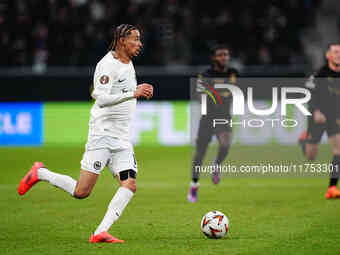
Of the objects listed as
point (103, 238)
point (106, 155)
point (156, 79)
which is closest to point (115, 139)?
point (106, 155)

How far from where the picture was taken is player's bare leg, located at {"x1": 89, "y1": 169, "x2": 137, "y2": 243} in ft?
23.0

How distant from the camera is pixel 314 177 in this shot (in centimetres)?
1280

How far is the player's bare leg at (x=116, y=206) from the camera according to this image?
23.0 ft

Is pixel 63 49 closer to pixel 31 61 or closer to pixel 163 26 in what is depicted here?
Result: pixel 31 61

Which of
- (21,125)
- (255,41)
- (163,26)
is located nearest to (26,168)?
(21,125)

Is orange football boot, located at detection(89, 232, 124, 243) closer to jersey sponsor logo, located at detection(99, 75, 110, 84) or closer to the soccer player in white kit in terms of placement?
the soccer player in white kit

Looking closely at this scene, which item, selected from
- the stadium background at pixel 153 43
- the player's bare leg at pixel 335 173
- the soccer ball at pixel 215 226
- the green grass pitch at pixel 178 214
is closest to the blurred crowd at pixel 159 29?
the stadium background at pixel 153 43

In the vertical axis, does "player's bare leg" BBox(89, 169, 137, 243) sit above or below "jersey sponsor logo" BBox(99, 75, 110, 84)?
below

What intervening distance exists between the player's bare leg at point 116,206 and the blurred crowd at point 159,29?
11846 mm

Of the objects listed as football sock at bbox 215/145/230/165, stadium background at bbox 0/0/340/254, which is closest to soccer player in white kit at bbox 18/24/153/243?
stadium background at bbox 0/0/340/254

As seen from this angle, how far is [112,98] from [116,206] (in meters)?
1.06

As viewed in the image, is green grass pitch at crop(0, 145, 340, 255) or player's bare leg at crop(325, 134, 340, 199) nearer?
green grass pitch at crop(0, 145, 340, 255)

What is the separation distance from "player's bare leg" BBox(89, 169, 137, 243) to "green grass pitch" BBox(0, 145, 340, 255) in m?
0.10

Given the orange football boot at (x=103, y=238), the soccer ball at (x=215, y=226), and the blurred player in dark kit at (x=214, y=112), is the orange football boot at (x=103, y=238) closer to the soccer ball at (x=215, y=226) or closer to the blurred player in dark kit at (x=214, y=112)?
the soccer ball at (x=215, y=226)
